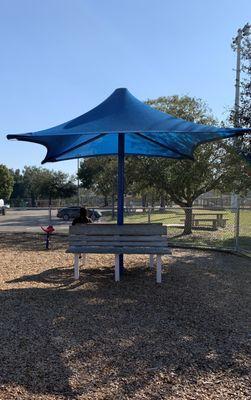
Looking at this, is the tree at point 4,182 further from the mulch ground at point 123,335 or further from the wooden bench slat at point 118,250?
the wooden bench slat at point 118,250

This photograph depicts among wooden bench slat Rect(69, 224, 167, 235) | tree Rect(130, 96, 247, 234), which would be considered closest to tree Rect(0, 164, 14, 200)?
tree Rect(130, 96, 247, 234)

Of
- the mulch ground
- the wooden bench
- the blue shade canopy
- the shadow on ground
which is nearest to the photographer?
Result: the mulch ground

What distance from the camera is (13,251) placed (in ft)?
39.3

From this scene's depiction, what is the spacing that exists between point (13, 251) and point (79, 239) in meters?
4.64

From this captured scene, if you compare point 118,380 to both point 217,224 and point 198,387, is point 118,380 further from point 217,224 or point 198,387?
point 217,224

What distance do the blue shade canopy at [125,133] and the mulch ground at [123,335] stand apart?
8.01 ft

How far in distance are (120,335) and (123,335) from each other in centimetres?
3

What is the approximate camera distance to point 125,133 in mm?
7309

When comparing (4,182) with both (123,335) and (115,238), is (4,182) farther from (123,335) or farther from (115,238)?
(123,335)

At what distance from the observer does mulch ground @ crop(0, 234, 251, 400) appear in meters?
3.72

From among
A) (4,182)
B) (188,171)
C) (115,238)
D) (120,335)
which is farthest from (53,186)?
(120,335)

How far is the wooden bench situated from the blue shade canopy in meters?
1.63

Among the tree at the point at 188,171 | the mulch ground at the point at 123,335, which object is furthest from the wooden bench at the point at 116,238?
the tree at the point at 188,171

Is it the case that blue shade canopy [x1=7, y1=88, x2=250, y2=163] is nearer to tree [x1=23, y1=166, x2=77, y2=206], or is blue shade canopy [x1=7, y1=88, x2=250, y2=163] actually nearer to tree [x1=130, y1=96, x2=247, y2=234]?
tree [x1=130, y1=96, x2=247, y2=234]
